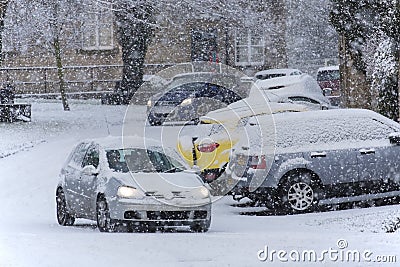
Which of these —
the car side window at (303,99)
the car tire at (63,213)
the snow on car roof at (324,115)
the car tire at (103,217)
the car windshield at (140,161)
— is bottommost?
the car tire at (63,213)

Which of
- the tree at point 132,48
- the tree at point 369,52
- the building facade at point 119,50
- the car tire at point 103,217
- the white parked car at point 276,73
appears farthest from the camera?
the building facade at point 119,50

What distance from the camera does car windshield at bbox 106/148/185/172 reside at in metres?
12.9

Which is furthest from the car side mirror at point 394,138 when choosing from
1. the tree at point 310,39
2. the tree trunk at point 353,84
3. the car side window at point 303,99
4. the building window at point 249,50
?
the tree at point 310,39

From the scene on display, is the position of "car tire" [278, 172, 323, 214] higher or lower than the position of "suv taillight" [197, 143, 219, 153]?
lower

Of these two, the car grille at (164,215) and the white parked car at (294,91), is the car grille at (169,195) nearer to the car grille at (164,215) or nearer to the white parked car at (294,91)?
the car grille at (164,215)

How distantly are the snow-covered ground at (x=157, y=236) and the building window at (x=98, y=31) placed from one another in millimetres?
12341

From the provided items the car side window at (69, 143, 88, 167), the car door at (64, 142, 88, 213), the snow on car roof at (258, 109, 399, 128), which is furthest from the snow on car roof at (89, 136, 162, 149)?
the snow on car roof at (258, 109, 399, 128)

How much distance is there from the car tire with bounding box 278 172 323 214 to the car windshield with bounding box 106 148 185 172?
166 centimetres

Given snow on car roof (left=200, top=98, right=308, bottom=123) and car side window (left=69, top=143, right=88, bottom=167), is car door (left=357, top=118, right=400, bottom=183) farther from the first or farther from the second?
car side window (left=69, top=143, right=88, bottom=167)

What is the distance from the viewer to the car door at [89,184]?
42.0 ft

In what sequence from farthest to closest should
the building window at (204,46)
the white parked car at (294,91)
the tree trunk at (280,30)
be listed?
the building window at (204,46)
the tree trunk at (280,30)
the white parked car at (294,91)

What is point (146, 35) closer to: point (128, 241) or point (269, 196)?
point (269, 196)

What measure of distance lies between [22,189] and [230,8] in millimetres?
18617

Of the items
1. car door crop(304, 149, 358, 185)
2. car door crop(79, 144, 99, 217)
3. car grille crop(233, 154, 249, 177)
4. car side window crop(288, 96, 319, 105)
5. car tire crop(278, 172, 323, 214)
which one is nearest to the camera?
car door crop(79, 144, 99, 217)
